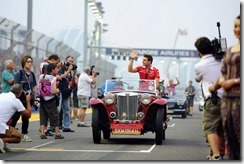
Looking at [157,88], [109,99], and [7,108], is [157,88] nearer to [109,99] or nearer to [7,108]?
[109,99]

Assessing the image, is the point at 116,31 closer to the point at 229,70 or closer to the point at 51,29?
the point at 51,29

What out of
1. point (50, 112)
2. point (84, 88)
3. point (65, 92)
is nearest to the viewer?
point (50, 112)

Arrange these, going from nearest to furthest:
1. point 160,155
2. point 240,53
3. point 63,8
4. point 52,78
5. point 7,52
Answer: point 240,53, point 160,155, point 63,8, point 52,78, point 7,52

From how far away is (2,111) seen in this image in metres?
11.2

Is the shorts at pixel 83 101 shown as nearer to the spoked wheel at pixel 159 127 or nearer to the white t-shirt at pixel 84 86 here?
the white t-shirt at pixel 84 86

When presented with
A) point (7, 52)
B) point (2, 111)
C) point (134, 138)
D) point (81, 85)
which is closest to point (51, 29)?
point (2, 111)

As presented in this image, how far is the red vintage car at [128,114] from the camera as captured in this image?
505 inches

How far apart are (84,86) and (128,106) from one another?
18.7 feet

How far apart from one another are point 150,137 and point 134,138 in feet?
1.72

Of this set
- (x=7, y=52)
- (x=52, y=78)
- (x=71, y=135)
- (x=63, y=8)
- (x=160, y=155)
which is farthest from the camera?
(x=7, y=52)

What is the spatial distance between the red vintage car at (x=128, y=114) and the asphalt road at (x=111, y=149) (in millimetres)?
255

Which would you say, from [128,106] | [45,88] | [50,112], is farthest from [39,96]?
[128,106]

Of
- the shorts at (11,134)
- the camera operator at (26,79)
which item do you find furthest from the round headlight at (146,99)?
the shorts at (11,134)

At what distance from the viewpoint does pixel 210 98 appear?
9398 millimetres
